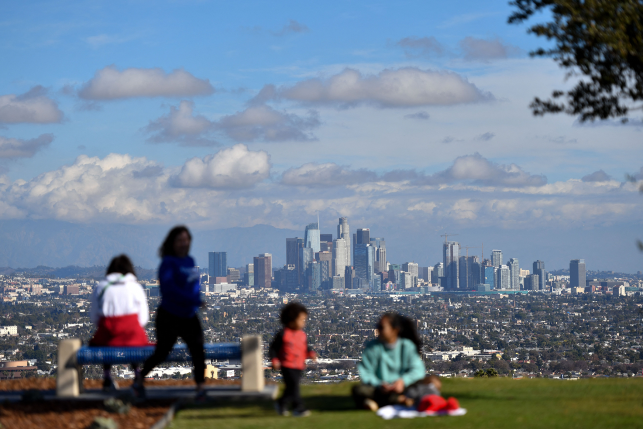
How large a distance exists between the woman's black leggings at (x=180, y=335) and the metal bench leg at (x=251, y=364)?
1.55ft

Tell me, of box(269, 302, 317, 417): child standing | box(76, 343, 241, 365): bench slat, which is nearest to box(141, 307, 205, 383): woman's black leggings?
box(76, 343, 241, 365): bench slat

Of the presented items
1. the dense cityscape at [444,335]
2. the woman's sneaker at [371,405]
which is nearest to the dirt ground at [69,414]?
the woman's sneaker at [371,405]

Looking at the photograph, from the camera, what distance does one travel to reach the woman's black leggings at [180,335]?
8.21m

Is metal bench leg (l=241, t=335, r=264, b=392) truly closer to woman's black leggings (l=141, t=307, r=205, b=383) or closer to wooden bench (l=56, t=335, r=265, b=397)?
wooden bench (l=56, t=335, r=265, b=397)

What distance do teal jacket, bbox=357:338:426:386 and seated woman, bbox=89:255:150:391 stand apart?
8.93 feet

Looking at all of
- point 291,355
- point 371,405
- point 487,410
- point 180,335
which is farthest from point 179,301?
point 487,410

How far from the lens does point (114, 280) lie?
8.69 m

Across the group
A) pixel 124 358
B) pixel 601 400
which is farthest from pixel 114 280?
pixel 601 400

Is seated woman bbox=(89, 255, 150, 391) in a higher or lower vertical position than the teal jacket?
higher

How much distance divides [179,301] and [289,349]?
142 centimetres

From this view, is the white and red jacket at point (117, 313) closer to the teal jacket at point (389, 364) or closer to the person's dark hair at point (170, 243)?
the person's dark hair at point (170, 243)

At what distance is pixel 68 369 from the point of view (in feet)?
28.0

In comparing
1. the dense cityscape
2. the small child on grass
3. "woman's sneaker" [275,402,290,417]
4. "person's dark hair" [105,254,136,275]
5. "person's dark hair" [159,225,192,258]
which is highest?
"person's dark hair" [159,225,192,258]

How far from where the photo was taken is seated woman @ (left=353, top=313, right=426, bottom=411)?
24.9 feet
